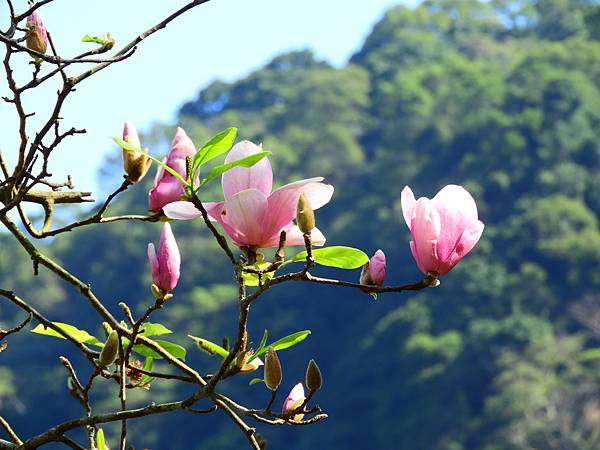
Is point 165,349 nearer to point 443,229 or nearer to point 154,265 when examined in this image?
point 154,265

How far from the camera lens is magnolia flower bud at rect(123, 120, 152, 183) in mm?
741

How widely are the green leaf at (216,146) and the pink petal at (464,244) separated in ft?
0.48

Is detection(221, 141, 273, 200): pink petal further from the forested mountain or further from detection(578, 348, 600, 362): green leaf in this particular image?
detection(578, 348, 600, 362): green leaf

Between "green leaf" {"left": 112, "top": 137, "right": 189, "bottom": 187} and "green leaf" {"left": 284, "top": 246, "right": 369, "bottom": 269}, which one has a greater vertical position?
"green leaf" {"left": 112, "top": 137, "right": 189, "bottom": 187}

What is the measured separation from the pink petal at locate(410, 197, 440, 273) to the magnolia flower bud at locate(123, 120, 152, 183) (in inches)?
7.0

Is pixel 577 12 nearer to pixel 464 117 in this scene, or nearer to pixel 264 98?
pixel 464 117

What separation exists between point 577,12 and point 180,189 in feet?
117

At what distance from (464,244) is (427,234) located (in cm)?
2

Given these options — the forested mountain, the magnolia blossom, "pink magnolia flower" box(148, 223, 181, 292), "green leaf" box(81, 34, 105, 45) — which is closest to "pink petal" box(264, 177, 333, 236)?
the magnolia blossom

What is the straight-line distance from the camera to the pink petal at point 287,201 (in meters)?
0.66

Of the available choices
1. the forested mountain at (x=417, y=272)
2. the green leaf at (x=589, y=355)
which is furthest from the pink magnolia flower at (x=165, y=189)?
the green leaf at (x=589, y=355)

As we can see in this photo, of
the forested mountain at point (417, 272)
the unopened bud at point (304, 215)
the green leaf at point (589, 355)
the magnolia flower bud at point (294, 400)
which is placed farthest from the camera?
the forested mountain at point (417, 272)

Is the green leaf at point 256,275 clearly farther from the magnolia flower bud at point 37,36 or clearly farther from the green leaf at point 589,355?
the green leaf at point 589,355

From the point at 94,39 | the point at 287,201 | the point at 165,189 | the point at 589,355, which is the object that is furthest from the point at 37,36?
the point at 589,355
